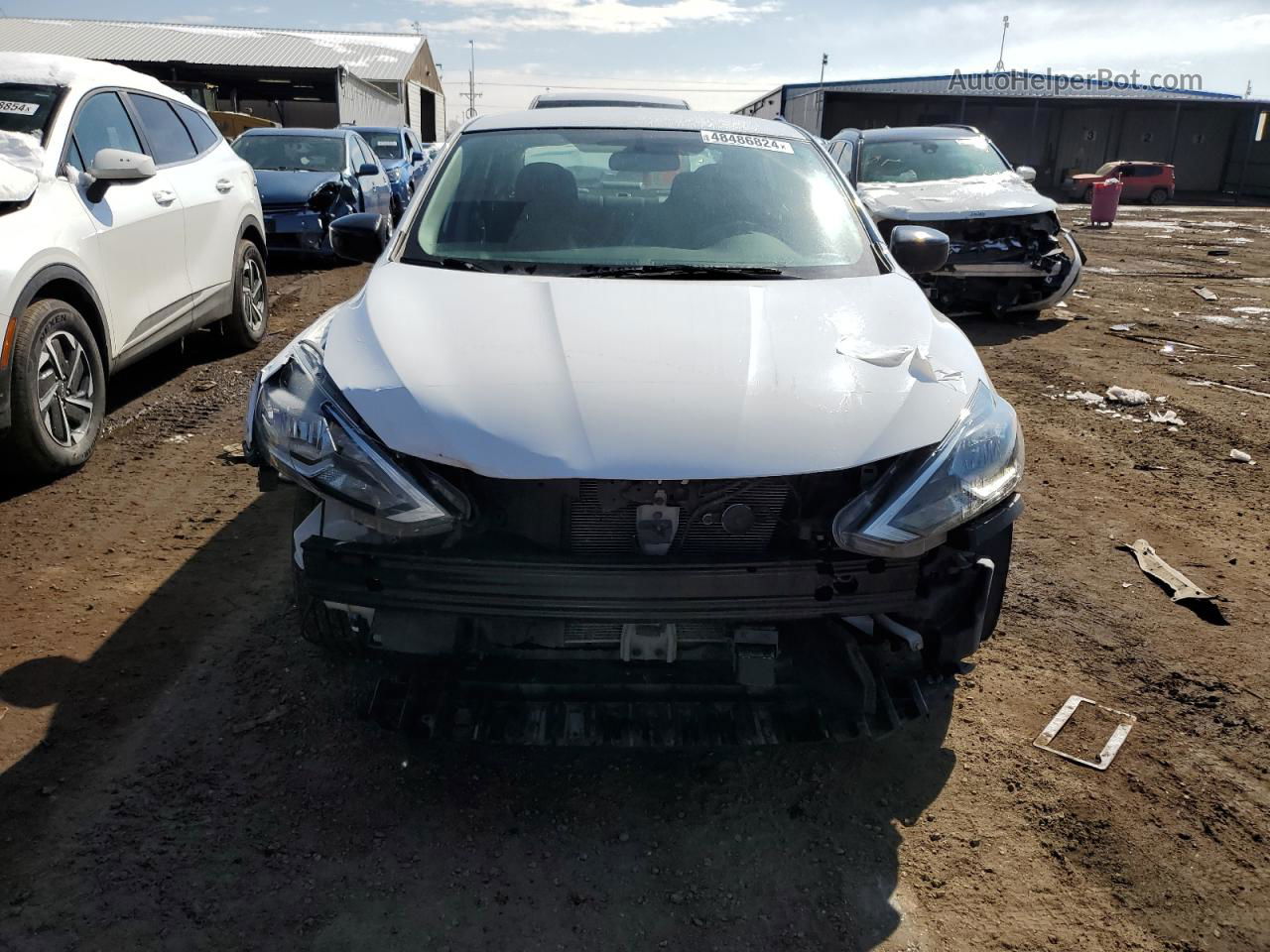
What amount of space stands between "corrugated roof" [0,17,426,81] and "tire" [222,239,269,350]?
3288cm

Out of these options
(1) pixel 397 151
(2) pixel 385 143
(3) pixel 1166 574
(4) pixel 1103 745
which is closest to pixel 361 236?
(4) pixel 1103 745

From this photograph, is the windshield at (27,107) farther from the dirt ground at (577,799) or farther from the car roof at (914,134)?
the car roof at (914,134)

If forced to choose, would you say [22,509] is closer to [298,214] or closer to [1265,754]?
[1265,754]

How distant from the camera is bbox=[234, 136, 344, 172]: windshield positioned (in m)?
11.5

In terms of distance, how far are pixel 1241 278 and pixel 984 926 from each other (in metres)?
13.3

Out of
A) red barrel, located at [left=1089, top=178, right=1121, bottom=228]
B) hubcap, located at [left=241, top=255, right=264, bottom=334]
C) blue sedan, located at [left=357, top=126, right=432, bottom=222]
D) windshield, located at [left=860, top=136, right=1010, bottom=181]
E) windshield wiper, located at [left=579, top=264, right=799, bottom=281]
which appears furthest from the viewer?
red barrel, located at [left=1089, top=178, right=1121, bottom=228]

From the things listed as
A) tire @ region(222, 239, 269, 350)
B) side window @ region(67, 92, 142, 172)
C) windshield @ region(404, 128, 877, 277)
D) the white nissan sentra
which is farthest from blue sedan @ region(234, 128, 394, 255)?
the white nissan sentra

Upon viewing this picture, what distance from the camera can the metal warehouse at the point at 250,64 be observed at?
3562 cm

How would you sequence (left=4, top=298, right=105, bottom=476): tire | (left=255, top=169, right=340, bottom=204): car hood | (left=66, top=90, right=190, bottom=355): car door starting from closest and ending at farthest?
(left=4, top=298, right=105, bottom=476): tire
(left=66, top=90, right=190, bottom=355): car door
(left=255, top=169, right=340, bottom=204): car hood

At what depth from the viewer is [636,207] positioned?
350 centimetres

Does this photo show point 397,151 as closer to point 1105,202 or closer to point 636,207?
point 636,207

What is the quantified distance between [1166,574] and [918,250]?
1.66 metres

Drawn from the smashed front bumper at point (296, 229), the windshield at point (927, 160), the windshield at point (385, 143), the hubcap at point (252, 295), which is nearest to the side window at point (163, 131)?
the hubcap at point (252, 295)

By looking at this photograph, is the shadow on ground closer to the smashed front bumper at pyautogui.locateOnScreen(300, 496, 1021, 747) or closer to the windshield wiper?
the smashed front bumper at pyautogui.locateOnScreen(300, 496, 1021, 747)
